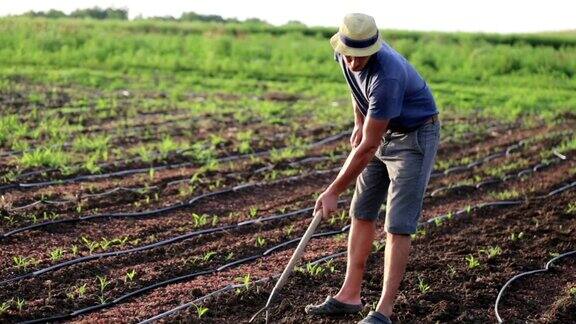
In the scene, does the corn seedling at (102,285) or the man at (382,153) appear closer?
the man at (382,153)

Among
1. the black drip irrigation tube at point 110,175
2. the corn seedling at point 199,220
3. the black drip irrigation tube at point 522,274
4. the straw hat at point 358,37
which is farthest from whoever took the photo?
the black drip irrigation tube at point 110,175

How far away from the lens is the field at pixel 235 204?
490 cm

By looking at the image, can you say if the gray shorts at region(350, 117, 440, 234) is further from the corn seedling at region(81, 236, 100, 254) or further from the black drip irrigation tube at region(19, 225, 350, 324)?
the corn seedling at region(81, 236, 100, 254)

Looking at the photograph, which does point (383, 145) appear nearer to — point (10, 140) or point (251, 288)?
point (251, 288)

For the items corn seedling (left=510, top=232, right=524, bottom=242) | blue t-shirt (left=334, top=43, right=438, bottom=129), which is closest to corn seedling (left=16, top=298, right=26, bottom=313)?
blue t-shirt (left=334, top=43, right=438, bottom=129)

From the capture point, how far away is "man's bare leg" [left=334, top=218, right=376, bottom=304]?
4543 mm

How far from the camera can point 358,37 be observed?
4062 mm

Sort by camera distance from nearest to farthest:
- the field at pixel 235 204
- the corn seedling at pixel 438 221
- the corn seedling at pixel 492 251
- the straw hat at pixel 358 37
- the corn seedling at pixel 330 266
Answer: the straw hat at pixel 358 37 < the field at pixel 235 204 < the corn seedling at pixel 330 266 < the corn seedling at pixel 492 251 < the corn seedling at pixel 438 221

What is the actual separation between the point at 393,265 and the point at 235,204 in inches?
126

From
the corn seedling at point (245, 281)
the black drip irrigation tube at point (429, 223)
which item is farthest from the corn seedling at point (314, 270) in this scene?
the corn seedling at point (245, 281)

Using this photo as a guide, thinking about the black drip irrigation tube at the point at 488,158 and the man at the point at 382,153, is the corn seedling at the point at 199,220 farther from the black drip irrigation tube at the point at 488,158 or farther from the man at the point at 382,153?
the black drip irrigation tube at the point at 488,158

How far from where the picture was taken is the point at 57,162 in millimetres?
8320

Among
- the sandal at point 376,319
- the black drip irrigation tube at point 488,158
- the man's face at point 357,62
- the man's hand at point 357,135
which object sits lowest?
the black drip irrigation tube at point 488,158

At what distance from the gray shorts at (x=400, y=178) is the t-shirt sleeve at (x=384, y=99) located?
32cm
